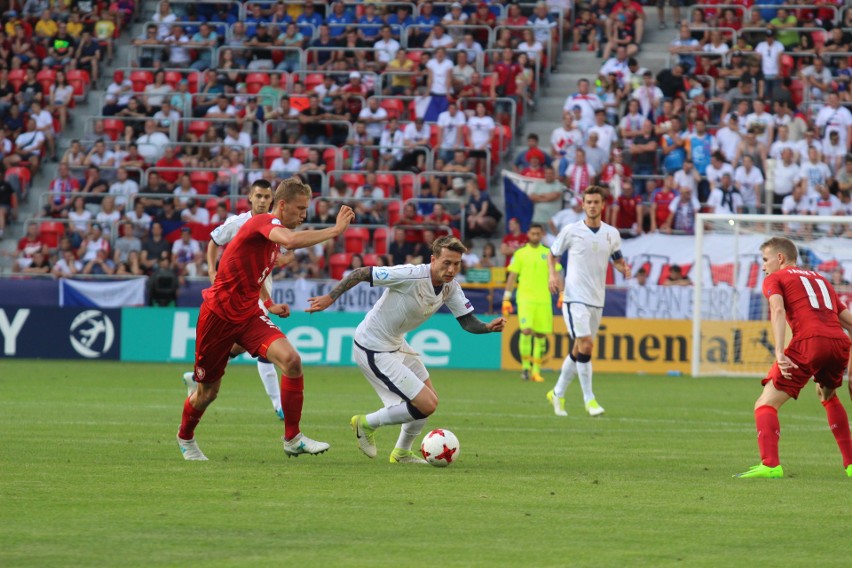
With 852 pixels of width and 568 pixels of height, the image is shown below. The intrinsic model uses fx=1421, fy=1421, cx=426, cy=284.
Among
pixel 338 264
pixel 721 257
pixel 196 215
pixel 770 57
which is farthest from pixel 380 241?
pixel 770 57

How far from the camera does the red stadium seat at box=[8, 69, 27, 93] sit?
32.7 m

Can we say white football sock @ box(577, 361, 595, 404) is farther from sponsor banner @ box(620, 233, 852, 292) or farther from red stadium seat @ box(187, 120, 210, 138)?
red stadium seat @ box(187, 120, 210, 138)

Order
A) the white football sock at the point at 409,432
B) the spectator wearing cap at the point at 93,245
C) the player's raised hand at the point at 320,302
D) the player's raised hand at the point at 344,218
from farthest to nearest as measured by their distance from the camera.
A: the spectator wearing cap at the point at 93,245
the white football sock at the point at 409,432
the player's raised hand at the point at 320,302
the player's raised hand at the point at 344,218

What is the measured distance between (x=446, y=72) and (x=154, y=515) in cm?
2336

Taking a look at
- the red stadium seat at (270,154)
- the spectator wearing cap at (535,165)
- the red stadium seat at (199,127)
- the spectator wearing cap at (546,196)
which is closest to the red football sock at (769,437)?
the spectator wearing cap at (546,196)

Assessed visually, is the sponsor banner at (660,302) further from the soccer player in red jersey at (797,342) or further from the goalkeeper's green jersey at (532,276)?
the soccer player in red jersey at (797,342)

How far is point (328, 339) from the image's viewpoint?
2570 cm

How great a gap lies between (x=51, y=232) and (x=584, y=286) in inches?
618

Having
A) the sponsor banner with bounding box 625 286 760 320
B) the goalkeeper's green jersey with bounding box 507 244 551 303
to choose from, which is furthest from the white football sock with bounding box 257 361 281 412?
the sponsor banner with bounding box 625 286 760 320

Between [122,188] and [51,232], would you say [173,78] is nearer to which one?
[122,188]

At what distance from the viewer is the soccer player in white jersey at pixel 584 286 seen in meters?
16.3

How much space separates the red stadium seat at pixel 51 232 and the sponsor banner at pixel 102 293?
242 cm

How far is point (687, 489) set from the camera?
9.52 metres

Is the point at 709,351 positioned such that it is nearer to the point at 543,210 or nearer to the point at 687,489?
the point at 543,210
